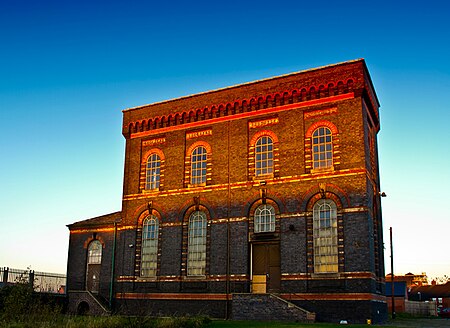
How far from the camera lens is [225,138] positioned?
31.0 metres

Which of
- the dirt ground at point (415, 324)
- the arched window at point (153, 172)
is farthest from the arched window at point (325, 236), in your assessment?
the arched window at point (153, 172)

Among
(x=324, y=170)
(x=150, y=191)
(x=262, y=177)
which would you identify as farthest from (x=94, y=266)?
(x=324, y=170)

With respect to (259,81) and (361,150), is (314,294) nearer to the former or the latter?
(361,150)

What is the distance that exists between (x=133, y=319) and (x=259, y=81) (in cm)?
1677

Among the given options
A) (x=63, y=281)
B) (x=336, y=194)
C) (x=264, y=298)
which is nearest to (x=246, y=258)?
(x=264, y=298)

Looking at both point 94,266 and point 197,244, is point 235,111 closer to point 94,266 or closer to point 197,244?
point 197,244

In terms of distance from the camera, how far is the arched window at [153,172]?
33.2 meters

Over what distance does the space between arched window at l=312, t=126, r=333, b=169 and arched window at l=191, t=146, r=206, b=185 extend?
7.31 meters

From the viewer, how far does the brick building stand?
2611 cm

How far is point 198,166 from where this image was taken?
31.6m

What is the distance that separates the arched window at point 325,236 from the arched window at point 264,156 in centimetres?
385

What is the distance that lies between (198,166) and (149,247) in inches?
243

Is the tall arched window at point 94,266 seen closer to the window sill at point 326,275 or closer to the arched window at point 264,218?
the arched window at point 264,218

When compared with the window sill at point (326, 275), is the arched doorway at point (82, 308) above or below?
below
